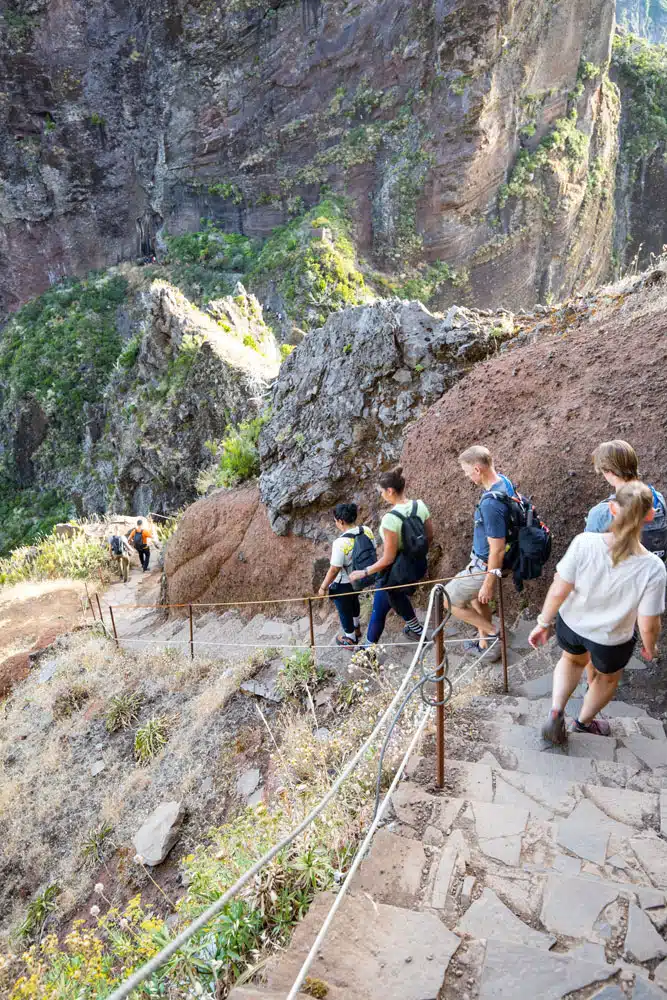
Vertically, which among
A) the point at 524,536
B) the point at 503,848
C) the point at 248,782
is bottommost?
the point at 248,782

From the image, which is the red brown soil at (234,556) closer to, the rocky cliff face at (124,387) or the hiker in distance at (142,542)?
the rocky cliff face at (124,387)

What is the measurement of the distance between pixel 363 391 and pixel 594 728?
487 centimetres

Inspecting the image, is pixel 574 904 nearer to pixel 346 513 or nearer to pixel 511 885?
pixel 511 885

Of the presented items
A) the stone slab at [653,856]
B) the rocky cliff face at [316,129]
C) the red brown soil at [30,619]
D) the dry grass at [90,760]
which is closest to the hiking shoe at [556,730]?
the stone slab at [653,856]

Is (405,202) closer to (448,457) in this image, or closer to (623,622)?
(448,457)

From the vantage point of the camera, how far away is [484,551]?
423 centimetres

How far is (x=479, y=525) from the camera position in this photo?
4262 mm

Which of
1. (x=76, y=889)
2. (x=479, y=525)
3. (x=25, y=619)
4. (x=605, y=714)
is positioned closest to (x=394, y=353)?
(x=479, y=525)

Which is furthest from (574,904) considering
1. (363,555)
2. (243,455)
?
(243,455)

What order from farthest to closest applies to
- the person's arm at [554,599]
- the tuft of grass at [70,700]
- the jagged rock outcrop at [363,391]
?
1. the jagged rock outcrop at [363,391]
2. the tuft of grass at [70,700]
3. the person's arm at [554,599]

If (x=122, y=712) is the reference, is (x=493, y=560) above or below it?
above

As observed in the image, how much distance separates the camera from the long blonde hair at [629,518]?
9.00ft

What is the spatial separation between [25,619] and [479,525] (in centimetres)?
944

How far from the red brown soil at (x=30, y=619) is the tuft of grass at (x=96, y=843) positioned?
13.7 ft
